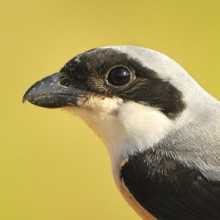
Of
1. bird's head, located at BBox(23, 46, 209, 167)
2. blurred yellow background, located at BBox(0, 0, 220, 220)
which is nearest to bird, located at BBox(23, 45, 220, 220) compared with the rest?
bird's head, located at BBox(23, 46, 209, 167)

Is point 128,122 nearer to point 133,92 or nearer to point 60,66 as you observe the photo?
point 133,92

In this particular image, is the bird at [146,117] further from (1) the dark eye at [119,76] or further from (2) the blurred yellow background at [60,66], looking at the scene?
(2) the blurred yellow background at [60,66]

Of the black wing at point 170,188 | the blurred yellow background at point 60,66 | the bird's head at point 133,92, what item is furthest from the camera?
the blurred yellow background at point 60,66

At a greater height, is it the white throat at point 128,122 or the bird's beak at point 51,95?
the bird's beak at point 51,95

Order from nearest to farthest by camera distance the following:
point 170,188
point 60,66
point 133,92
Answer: point 170,188 < point 133,92 < point 60,66

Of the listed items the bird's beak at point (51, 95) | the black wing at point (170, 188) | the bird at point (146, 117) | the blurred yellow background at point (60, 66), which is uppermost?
the blurred yellow background at point (60, 66)

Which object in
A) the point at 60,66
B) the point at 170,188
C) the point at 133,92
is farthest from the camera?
the point at 60,66

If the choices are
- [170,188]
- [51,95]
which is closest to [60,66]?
[51,95]

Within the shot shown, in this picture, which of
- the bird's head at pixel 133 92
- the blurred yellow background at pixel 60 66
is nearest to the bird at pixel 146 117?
the bird's head at pixel 133 92
